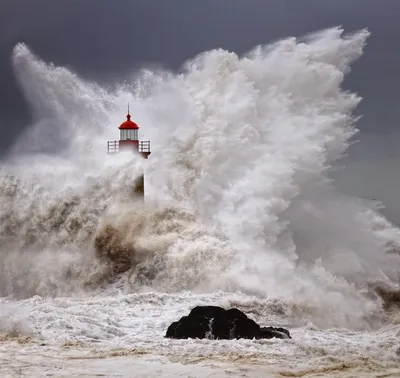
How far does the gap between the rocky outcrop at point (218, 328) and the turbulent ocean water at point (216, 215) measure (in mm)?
843

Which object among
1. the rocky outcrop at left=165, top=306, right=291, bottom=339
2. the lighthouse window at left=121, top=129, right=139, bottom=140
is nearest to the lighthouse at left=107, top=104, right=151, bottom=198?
the lighthouse window at left=121, top=129, right=139, bottom=140

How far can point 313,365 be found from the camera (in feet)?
26.2

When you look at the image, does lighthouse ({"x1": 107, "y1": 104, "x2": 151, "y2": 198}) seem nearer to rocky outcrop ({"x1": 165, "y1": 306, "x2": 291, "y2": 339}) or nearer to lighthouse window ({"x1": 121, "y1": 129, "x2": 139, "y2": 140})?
lighthouse window ({"x1": 121, "y1": 129, "x2": 139, "y2": 140})

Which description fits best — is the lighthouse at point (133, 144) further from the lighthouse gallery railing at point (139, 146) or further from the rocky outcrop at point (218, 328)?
the rocky outcrop at point (218, 328)

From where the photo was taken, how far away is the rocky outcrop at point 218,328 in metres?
9.70

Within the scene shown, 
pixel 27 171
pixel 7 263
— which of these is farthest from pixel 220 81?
pixel 7 263

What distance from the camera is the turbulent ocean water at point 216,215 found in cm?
1315

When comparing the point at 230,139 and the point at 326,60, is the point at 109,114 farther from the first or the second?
the point at 326,60

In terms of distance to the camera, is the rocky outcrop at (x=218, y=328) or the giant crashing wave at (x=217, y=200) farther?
the giant crashing wave at (x=217, y=200)

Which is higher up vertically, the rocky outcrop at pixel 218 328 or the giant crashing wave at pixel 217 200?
the giant crashing wave at pixel 217 200

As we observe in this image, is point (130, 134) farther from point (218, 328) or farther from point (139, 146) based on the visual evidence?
point (218, 328)

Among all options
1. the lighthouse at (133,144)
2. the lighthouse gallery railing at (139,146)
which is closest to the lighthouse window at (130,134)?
the lighthouse at (133,144)

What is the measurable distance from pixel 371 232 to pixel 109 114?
33.8ft

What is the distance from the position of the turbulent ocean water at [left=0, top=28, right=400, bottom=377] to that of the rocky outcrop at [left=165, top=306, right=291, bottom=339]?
843 mm
